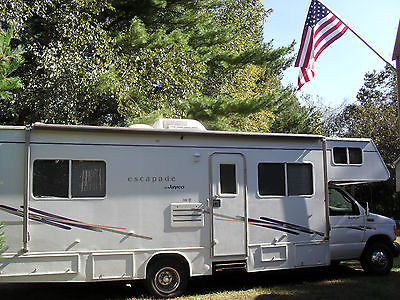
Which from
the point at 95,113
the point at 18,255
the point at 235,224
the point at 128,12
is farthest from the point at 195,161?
the point at 128,12

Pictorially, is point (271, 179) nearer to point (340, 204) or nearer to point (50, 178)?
point (340, 204)

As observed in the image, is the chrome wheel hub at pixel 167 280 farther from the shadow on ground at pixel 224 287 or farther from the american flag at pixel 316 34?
the american flag at pixel 316 34

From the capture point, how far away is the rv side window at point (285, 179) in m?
7.93

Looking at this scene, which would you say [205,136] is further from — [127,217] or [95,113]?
[95,113]

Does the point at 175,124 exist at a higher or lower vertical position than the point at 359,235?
higher

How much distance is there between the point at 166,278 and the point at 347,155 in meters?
4.19

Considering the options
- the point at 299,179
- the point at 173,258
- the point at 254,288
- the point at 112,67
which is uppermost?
the point at 112,67

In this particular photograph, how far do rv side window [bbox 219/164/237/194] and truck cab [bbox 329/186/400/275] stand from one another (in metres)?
2.22

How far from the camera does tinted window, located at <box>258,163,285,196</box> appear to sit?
7.90 m

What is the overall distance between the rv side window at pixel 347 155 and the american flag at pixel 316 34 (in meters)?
2.47

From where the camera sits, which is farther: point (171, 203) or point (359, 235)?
point (359, 235)

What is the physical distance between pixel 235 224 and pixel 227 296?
1.22 m

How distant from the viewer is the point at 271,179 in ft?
26.2

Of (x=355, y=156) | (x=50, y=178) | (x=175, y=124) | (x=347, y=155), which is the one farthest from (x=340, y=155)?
(x=50, y=178)
